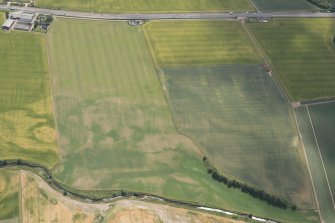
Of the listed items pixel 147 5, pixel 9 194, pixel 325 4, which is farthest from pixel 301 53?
pixel 9 194

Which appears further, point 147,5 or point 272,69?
point 147,5

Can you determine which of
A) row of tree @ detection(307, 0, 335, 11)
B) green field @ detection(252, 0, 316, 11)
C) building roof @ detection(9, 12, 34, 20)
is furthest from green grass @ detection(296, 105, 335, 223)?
building roof @ detection(9, 12, 34, 20)

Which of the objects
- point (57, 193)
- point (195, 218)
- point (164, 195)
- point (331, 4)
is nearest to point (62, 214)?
point (57, 193)

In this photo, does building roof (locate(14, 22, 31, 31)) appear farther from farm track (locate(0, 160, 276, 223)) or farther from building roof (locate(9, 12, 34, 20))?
farm track (locate(0, 160, 276, 223))

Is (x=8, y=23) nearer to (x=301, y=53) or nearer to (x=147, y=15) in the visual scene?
(x=147, y=15)

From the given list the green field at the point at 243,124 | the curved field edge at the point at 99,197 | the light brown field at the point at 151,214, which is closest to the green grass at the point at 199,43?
the green field at the point at 243,124

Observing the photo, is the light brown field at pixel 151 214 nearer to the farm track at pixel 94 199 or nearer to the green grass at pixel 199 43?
the farm track at pixel 94 199
